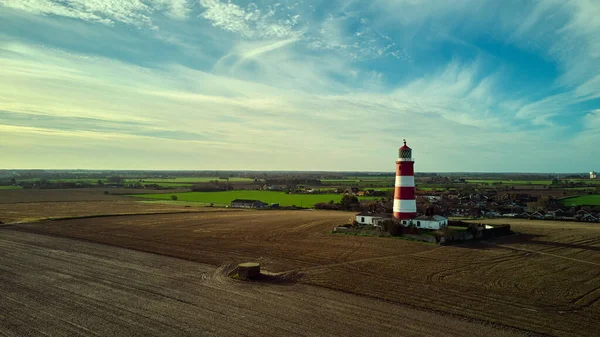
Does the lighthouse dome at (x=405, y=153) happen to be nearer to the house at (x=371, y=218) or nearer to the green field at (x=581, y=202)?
the house at (x=371, y=218)

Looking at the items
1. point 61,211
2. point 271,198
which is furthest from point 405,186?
point 271,198

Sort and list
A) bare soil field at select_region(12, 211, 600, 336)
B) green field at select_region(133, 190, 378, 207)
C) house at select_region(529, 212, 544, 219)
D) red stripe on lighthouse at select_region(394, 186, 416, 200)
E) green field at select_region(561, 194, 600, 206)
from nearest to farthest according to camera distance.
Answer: bare soil field at select_region(12, 211, 600, 336)
red stripe on lighthouse at select_region(394, 186, 416, 200)
house at select_region(529, 212, 544, 219)
green field at select_region(561, 194, 600, 206)
green field at select_region(133, 190, 378, 207)

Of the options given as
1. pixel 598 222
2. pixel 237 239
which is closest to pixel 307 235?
pixel 237 239

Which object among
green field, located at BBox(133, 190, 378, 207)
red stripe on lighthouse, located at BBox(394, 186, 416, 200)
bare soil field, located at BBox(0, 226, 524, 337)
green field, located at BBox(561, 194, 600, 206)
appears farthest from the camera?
green field, located at BBox(133, 190, 378, 207)

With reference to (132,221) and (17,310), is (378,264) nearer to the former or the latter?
(17,310)

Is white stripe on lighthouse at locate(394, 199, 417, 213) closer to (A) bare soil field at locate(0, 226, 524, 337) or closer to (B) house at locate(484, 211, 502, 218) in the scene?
(A) bare soil field at locate(0, 226, 524, 337)

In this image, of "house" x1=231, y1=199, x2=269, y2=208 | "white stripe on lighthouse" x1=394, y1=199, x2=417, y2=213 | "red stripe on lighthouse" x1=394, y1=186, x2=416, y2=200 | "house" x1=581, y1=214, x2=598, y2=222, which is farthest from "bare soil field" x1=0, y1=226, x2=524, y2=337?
"house" x1=581, y1=214, x2=598, y2=222
